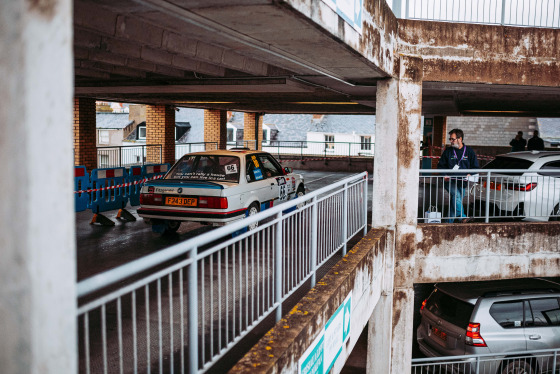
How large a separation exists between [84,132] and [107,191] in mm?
3488

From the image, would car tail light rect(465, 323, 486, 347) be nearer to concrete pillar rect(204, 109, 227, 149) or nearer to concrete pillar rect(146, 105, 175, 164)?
concrete pillar rect(146, 105, 175, 164)

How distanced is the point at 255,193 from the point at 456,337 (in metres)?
4.85

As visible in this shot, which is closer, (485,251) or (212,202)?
(212,202)

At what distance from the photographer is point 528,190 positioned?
32.4 feet

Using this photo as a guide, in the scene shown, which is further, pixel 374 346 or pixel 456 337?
pixel 456 337

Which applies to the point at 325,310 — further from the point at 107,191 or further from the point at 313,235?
the point at 107,191

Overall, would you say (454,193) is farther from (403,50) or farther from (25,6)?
(25,6)

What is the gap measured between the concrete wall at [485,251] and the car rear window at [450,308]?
781mm

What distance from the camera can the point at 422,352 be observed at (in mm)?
11906

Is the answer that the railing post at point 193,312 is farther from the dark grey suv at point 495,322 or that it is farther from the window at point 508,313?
the window at point 508,313

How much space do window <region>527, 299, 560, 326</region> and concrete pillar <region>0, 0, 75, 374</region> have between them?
10.6m

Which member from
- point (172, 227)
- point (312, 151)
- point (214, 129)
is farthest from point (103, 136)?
point (172, 227)

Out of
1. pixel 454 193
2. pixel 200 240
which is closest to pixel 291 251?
pixel 200 240

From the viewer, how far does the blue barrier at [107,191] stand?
1158cm
